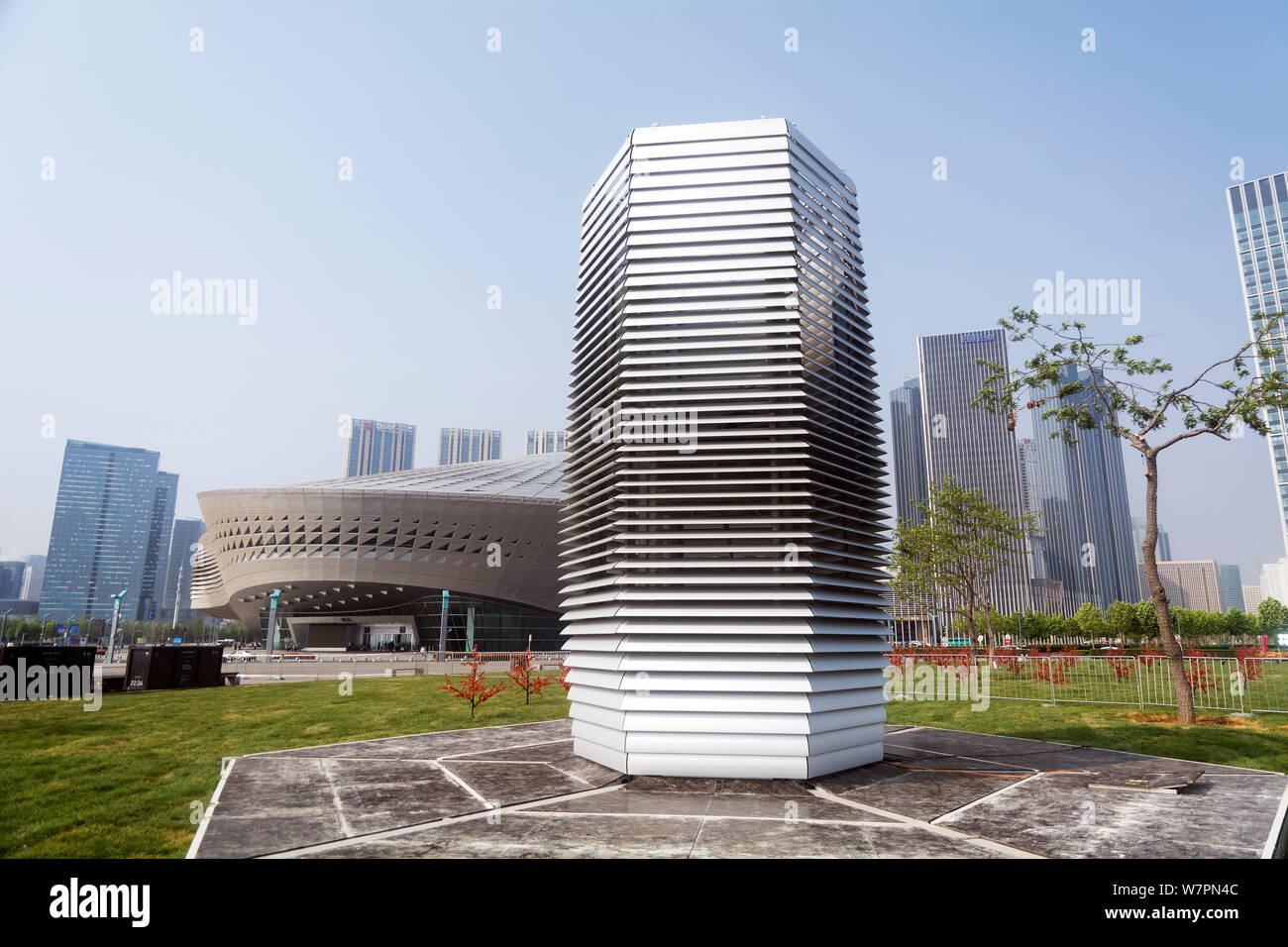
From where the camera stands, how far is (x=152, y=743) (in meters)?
9.92

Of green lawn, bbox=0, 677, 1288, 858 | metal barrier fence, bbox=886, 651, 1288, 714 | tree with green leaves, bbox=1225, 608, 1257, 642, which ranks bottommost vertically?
tree with green leaves, bbox=1225, 608, 1257, 642

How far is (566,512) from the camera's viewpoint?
8.45 m

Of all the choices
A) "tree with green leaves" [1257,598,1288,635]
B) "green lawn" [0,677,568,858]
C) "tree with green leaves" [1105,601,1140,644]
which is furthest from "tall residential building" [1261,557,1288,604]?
"green lawn" [0,677,568,858]

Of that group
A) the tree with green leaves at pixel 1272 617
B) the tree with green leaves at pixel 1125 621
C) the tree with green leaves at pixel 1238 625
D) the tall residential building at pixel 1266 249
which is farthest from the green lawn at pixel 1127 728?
the tall residential building at pixel 1266 249

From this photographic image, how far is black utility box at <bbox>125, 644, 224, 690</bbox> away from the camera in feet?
66.0

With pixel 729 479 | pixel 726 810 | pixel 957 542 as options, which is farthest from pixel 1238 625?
pixel 726 810

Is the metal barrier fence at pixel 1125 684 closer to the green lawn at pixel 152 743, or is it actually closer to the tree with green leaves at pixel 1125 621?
the green lawn at pixel 152 743

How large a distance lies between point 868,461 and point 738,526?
1786 millimetres

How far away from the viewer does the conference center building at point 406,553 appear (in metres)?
60.2

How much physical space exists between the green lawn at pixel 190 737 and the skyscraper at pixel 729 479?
3899 mm

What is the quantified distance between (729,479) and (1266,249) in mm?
187990

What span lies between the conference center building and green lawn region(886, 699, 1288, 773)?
47.7m

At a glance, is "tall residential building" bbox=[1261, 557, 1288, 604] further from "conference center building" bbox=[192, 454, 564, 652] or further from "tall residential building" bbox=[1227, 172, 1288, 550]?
"conference center building" bbox=[192, 454, 564, 652]

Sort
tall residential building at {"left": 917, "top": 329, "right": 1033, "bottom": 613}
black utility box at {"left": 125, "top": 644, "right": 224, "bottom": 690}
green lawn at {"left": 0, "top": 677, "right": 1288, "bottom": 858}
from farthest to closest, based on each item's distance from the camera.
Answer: tall residential building at {"left": 917, "top": 329, "right": 1033, "bottom": 613} → black utility box at {"left": 125, "top": 644, "right": 224, "bottom": 690} → green lawn at {"left": 0, "top": 677, "right": 1288, "bottom": 858}
